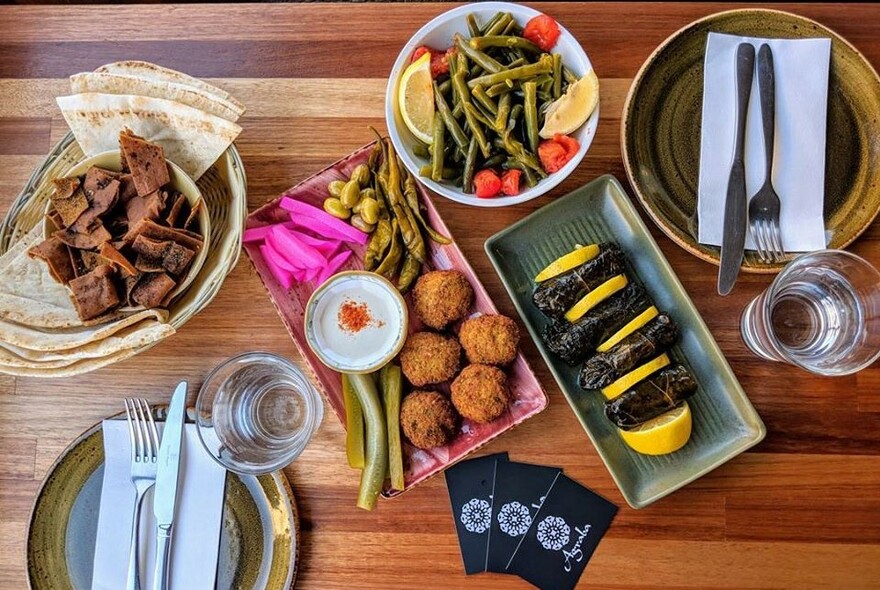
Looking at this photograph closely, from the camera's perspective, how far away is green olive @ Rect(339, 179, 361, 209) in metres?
1.92

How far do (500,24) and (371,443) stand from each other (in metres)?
1.19

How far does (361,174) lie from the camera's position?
1940 millimetres

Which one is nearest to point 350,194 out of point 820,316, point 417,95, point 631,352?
point 417,95

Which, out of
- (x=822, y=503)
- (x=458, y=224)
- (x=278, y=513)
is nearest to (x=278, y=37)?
(x=458, y=224)

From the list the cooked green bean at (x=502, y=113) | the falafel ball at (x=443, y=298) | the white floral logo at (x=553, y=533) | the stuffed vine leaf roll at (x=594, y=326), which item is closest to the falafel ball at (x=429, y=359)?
the falafel ball at (x=443, y=298)

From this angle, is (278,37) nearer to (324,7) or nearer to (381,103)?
(324,7)

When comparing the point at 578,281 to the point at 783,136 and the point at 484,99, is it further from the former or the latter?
the point at 783,136

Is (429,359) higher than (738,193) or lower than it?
lower

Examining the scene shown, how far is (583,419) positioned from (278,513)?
894mm

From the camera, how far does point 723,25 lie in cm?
192

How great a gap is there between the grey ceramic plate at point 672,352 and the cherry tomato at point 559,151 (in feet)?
0.47

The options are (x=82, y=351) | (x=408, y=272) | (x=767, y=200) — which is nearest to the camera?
(x=82, y=351)

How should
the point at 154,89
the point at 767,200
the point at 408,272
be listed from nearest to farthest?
the point at 154,89 < the point at 767,200 < the point at 408,272

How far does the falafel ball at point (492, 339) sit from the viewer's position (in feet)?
6.06
